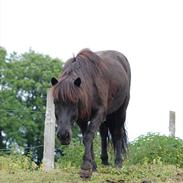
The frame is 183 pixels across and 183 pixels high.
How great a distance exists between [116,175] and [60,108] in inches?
57.2

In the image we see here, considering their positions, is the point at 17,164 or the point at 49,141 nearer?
the point at 17,164

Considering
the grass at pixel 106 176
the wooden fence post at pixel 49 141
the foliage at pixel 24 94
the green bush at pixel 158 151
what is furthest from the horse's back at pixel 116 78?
the foliage at pixel 24 94

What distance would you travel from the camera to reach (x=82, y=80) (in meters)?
7.22

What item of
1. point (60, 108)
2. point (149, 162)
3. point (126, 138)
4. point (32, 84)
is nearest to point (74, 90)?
point (60, 108)

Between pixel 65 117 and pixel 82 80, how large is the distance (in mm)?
744

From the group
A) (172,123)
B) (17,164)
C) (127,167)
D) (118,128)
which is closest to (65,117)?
(127,167)

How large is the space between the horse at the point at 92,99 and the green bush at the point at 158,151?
1.50m

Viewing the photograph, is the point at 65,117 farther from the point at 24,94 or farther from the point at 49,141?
the point at 24,94

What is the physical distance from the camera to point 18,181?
713cm

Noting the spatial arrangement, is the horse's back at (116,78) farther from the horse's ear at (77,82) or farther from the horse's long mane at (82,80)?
the horse's ear at (77,82)

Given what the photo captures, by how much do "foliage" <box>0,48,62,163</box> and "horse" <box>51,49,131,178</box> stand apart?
87.0 feet

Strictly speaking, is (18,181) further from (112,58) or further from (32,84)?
(32,84)

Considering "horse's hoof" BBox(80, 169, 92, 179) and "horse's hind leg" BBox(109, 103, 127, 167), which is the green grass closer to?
"horse's hoof" BBox(80, 169, 92, 179)

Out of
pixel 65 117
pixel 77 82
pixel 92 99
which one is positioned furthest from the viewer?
pixel 92 99
